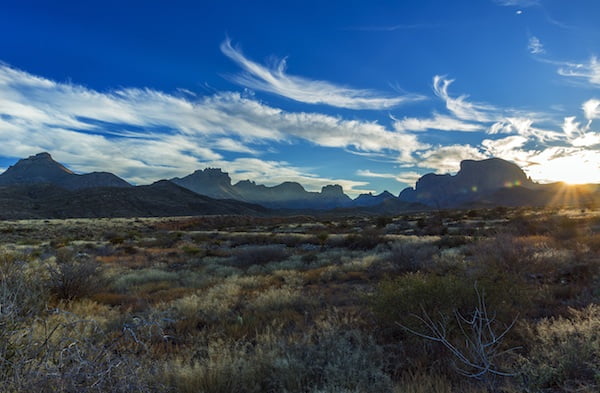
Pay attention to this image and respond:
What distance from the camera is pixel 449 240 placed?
16.7 metres

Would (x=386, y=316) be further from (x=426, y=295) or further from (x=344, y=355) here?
(x=344, y=355)

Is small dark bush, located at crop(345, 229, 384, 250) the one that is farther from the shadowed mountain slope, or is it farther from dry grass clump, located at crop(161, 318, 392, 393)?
the shadowed mountain slope

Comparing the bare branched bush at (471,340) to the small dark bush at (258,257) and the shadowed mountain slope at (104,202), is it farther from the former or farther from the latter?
the shadowed mountain slope at (104,202)

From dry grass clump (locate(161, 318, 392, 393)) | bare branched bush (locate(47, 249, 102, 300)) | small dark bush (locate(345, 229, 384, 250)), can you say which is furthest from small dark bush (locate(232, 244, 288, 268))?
dry grass clump (locate(161, 318, 392, 393))

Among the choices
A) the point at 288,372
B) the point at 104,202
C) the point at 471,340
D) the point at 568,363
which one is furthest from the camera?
the point at 104,202

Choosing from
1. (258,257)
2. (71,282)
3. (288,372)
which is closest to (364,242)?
(258,257)

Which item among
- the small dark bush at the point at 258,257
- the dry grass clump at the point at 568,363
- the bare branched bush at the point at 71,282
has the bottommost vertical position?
the small dark bush at the point at 258,257

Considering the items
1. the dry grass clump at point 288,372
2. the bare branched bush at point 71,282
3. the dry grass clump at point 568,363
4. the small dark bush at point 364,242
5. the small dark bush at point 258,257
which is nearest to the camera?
the dry grass clump at point 568,363

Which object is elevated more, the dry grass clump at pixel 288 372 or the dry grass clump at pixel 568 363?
the dry grass clump at pixel 568 363

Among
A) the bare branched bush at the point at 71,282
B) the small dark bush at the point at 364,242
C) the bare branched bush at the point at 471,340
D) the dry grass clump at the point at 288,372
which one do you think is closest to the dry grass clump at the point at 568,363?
the bare branched bush at the point at 471,340

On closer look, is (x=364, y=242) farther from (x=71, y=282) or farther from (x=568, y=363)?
(x=568, y=363)

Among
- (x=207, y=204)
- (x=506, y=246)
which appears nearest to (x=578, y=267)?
(x=506, y=246)

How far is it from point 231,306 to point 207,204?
453ft

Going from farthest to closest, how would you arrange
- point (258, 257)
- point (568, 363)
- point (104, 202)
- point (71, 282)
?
point (104, 202)
point (258, 257)
point (71, 282)
point (568, 363)
